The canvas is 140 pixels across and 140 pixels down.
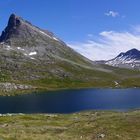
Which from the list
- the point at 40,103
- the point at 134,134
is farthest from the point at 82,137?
the point at 40,103

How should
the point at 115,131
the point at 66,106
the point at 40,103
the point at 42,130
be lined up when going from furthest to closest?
1. the point at 40,103
2. the point at 66,106
3. the point at 42,130
4. the point at 115,131

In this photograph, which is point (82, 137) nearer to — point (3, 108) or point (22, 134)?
point (22, 134)

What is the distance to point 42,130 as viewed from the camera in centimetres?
6100

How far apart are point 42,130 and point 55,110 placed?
290 ft

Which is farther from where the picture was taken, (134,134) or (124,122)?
(124,122)

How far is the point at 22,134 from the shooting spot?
180 ft

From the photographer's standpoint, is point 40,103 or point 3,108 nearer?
point 3,108

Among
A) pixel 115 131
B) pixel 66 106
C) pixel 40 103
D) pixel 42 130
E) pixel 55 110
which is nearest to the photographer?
pixel 115 131

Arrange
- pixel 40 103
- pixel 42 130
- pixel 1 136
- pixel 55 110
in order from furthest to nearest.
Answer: pixel 40 103 < pixel 55 110 < pixel 42 130 < pixel 1 136

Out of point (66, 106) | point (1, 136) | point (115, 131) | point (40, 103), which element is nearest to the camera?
point (1, 136)

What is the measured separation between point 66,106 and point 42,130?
333ft

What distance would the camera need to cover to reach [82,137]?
178 ft

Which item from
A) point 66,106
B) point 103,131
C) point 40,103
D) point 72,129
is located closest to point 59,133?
point 72,129

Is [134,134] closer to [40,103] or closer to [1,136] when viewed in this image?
[1,136]
